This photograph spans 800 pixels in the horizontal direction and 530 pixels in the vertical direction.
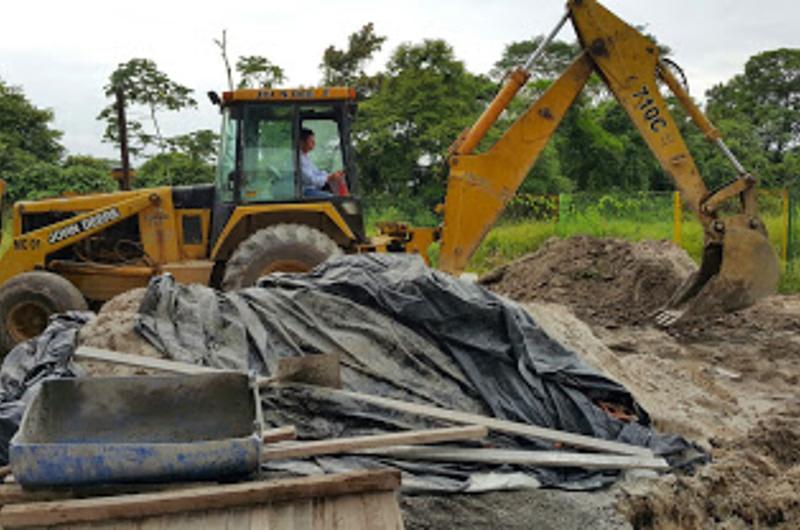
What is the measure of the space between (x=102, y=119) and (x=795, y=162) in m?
21.8

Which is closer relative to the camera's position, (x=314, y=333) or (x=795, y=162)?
(x=314, y=333)

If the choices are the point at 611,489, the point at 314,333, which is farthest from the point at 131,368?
the point at 611,489

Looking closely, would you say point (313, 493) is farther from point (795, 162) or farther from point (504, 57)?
point (504, 57)

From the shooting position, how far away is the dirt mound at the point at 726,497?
4.15 meters

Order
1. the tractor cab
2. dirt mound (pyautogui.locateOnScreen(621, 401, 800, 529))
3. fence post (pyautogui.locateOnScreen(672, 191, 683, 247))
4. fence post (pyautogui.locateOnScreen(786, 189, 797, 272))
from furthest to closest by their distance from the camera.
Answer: fence post (pyautogui.locateOnScreen(672, 191, 683, 247)) < fence post (pyautogui.locateOnScreen(786, 189, 797, 272)) < the tractor cab < dirt mound (pyautogui.locateOnScreen(621, 401, 800, 529))

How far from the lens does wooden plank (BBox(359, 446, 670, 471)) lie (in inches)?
164

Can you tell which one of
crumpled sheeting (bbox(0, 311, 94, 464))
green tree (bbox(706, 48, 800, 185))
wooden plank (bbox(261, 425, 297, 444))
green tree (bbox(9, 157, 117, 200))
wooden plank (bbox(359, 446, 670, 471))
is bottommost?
wooden plank (bbox(359, 446, 670, 471))

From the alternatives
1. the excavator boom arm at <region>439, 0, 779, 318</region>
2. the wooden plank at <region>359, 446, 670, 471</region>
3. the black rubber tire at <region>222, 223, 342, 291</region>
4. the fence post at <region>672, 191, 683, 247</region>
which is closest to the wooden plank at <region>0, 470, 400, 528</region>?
the wooden plank at <region>359, 446, 670, 471</region>

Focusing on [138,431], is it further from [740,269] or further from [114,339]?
[740,269]

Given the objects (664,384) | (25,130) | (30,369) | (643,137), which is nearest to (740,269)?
(643,137)

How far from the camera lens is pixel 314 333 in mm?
5277

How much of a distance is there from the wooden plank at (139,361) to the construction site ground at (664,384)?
80 mm

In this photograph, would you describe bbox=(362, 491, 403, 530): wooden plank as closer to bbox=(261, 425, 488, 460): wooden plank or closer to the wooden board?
the wooden board

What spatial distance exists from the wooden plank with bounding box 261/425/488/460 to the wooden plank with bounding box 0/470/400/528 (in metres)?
0.37
